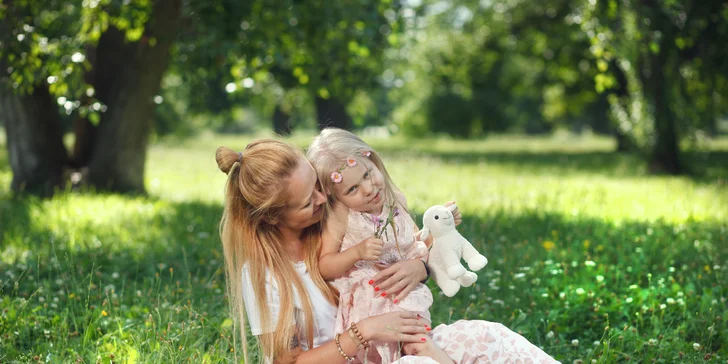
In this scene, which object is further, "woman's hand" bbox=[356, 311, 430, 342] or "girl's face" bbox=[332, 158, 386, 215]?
"girl's face" bbox=[332, 158, 386, 215]

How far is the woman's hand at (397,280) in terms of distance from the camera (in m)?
2.99

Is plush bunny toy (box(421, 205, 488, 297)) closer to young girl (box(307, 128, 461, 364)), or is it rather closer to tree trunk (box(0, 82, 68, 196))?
young girl (box(307, 128, 461, 364))

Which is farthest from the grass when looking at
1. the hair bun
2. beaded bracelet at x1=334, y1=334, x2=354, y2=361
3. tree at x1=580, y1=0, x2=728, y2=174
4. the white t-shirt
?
tree at x1=580, y1=0, x2=728, y2=174

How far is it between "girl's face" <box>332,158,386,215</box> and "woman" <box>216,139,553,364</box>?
11 cm

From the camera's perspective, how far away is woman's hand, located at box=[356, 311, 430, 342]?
9.55 feet

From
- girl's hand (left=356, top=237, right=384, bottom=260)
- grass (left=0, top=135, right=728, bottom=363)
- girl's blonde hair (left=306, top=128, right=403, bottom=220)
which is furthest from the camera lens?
grass (left=0, top=135, right=728, bottom=363)

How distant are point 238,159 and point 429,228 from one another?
83 cm

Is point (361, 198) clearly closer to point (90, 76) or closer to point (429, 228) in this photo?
point (429, 228)

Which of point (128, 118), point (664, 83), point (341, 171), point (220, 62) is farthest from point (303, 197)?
point (664, 83)

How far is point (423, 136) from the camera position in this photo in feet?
109

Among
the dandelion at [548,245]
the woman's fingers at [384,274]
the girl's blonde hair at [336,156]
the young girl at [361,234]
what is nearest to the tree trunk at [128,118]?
the dandelion at [548,245]

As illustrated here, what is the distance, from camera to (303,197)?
9.78 feet

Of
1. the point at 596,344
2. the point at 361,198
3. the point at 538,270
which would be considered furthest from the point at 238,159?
the point at 538,270

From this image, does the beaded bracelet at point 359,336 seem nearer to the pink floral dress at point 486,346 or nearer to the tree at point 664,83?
the pink floral dress at point 486,346
